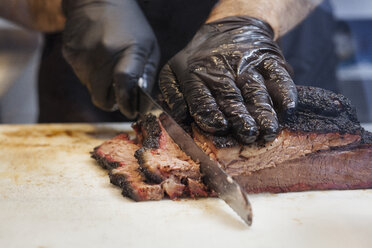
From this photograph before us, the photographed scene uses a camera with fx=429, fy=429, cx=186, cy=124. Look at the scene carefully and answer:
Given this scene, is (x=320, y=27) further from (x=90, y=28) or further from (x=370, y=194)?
(x=90, y=28)

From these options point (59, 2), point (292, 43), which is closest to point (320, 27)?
point (292, 43)

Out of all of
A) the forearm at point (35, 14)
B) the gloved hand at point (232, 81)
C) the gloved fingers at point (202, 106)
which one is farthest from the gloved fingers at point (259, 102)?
the forearm at point (35, 14)

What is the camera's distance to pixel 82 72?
3.30 meters

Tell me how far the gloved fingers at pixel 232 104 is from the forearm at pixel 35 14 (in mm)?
2339

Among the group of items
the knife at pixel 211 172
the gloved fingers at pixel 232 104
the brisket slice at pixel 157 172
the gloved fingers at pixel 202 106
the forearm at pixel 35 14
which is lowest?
the forearm at pixel 35 14

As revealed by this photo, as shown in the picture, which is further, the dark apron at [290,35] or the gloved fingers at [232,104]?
the dark apron at [290,35]

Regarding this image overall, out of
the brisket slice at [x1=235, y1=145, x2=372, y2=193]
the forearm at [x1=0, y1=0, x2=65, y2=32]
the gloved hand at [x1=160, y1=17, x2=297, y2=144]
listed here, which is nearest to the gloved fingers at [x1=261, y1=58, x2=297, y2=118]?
the gloved hand at [x1=160, y1=17, x2=297, y2=144]

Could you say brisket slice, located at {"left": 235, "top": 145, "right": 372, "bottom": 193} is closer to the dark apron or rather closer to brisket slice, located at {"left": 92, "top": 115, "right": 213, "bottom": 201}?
brisket slice, located at {"left": 92, "top": 115, "right": 213, "bottom": 201}

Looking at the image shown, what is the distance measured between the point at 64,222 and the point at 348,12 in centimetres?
210

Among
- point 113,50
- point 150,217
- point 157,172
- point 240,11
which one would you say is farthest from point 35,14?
point 150,217

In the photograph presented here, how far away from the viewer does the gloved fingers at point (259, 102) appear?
6.38 feet

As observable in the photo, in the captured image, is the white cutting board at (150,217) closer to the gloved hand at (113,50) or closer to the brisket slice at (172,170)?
the brisket slice at (172,170)

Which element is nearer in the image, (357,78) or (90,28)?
(357,78)

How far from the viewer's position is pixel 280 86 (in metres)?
2.07
